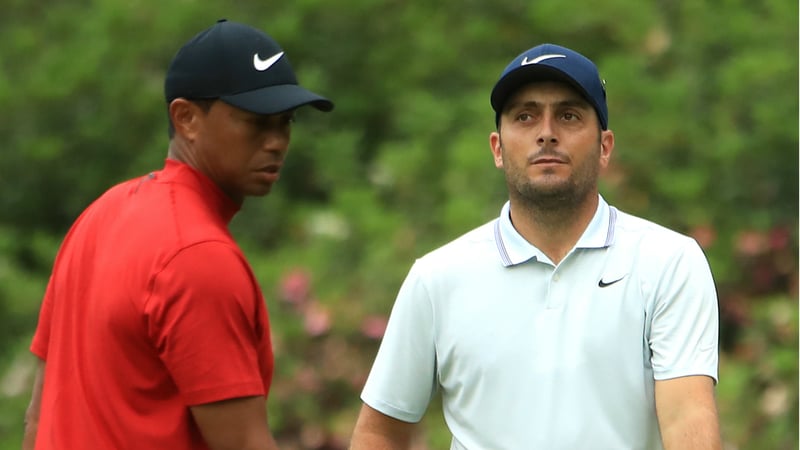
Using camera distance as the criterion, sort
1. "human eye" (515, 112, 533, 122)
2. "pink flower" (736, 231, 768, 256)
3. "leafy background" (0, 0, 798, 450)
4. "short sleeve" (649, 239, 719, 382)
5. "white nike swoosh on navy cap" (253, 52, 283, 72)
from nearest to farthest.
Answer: "short sleeve" (649, 239, 719, 382), "human eye" (515, 112, 533, 122), "white nike swoosh on navy cap" (253, 52, 283, 72), "leafy background" (0, 0, 798, 450), "pink flower" (736, 231, 768, 256)

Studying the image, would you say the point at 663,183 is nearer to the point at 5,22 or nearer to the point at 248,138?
the point at 248,138

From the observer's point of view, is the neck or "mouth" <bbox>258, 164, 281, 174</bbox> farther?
"mouth" <bbox>258, 164, 281, 174</bbox>

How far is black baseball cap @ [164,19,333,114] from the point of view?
381 cm

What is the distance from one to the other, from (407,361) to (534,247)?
45 cm

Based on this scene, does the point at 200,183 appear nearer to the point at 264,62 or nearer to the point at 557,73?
the point at 264,62

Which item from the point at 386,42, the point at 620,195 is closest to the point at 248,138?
the point at 620,195

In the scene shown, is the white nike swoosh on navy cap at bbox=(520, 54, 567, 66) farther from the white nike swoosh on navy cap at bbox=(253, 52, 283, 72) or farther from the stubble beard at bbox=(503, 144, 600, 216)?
the white nike swoosh on navy cap at bbox=(253, 52, 283, 72)

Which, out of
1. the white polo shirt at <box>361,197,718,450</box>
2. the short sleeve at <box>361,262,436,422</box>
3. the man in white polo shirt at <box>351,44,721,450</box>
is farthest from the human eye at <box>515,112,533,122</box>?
the short sleeve at <box>361,262,436,422</box>

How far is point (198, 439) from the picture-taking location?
11.8 feet

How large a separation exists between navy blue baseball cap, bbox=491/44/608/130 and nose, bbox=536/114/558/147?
12cm

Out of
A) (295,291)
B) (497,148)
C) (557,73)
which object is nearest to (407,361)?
(497,148)

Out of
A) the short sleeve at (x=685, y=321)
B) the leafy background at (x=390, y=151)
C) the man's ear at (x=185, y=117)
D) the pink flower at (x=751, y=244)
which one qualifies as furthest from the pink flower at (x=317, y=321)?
the short sleeve at (x=685, y=321)

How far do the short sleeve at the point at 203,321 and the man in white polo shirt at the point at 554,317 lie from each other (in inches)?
17.9

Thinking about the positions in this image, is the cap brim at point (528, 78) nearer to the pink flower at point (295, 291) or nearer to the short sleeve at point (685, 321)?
the short sleeve at point (685, 321)
